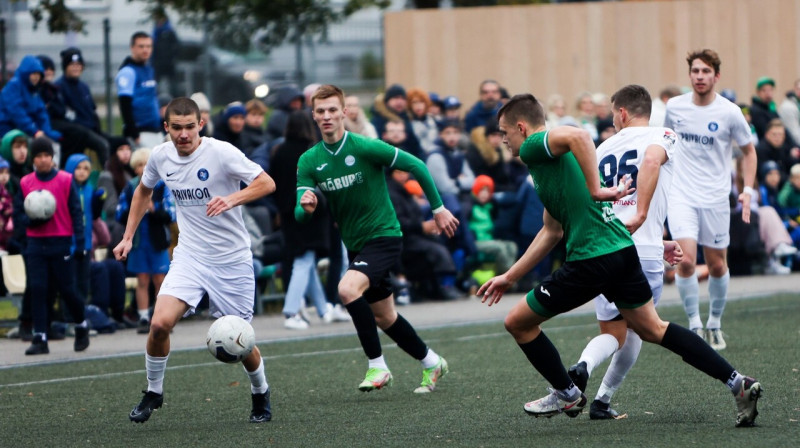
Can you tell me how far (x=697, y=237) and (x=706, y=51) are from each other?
156cm

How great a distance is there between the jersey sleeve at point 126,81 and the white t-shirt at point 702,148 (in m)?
6.76

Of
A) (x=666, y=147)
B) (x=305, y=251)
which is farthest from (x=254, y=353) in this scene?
(x=305, y=251)

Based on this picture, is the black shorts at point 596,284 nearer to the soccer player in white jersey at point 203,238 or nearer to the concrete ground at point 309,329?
the soccer player in white jersey at point 203,238

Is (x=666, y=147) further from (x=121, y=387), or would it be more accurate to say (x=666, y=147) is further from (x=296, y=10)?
(x=296, y=10)

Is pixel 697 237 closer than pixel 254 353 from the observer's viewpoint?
No

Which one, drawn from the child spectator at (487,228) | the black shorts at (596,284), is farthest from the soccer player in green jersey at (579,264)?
the child spectator at (487,228)

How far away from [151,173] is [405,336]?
2.12 metres

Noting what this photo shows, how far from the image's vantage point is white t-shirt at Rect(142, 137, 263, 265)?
28.0 feet

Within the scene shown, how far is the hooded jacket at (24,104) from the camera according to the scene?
15023 millimetres

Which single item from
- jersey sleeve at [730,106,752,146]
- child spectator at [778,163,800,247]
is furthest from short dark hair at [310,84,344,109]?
child spectator at [778,163,800,247]

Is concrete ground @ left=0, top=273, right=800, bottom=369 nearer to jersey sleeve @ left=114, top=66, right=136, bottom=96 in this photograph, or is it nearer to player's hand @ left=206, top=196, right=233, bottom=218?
jersey sleeve @ left=114, top=66, right=136, bottom=96

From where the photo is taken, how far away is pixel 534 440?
7.40 m

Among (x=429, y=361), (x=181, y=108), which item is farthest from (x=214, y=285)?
(x=429, y=361)

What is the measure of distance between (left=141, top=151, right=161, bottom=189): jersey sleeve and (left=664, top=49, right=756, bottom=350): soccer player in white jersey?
14.8ft
